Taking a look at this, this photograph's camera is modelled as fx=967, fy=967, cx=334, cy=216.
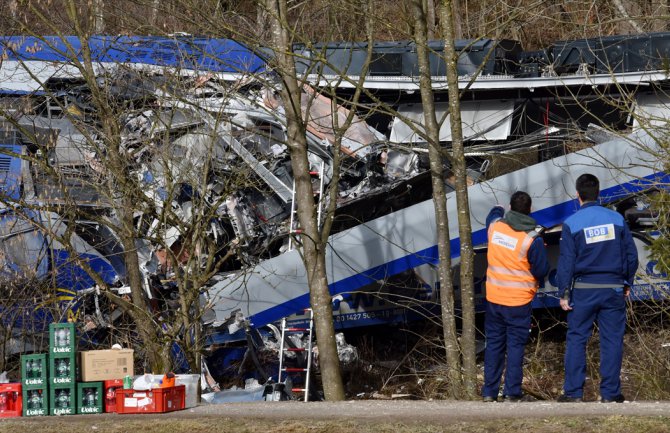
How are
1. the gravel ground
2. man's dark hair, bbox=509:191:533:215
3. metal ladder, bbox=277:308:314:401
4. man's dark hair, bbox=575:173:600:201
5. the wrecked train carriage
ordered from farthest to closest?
metal ladder, bbox=277:308:314:401
the wrecked train carriage
man's dark hair, bbox=509:191:533:215
man's dark hair, bbox=575:173:600:201
the gravel ground

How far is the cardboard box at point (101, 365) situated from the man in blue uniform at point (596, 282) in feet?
12.1

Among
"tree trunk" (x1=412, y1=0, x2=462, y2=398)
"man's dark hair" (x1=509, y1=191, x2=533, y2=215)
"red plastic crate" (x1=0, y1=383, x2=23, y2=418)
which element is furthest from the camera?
"tree trunk" (x1=412, y1=0, x2=462, y2=398)

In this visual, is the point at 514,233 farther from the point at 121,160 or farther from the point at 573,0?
the point at 121,160

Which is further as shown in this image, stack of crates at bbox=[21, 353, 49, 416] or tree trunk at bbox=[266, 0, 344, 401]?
tree trunk at bbox=[266, 0, 344, 401]

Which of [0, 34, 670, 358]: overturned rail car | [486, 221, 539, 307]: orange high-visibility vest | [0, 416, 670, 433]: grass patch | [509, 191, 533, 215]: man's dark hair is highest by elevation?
[0, 34, 670, 358]: overturned rail car

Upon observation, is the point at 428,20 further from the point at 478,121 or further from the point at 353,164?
the point at 478,121

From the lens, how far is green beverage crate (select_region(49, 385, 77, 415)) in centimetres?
808

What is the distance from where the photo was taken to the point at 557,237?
13.4 metres

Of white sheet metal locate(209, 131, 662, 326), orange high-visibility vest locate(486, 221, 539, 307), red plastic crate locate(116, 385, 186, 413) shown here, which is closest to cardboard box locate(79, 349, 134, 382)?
red plastic crate locate(116, 385, 186, 413)

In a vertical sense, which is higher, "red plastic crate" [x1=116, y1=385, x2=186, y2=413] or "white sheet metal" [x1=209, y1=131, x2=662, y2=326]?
"white sheet metal" [x1=209, y1=131, x2=662, y2=326]

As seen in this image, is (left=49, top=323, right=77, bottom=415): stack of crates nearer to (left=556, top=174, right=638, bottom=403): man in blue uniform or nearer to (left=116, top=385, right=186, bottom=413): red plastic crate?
(left=116, top=385, right=186, bottom=413): red plastic crate

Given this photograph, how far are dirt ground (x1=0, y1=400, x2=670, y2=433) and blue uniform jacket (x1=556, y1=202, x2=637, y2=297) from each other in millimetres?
1003

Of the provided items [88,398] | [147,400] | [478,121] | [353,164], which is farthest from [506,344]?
[478,121]

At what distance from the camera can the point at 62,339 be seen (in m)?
8.30
